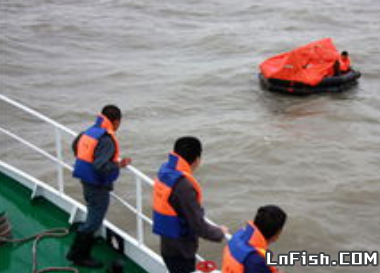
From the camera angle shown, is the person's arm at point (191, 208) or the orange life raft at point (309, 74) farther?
the orange life raft at point (309, 74)

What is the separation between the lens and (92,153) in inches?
162

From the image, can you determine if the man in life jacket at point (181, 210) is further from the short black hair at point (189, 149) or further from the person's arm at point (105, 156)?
A: the person's arm at point (105, 156)


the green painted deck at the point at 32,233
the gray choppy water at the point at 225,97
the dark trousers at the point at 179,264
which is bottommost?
the gray choppy water at the point at 225,97

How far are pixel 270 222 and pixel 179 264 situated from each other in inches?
32.6

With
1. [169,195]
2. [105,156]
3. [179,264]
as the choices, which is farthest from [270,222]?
[105,156]

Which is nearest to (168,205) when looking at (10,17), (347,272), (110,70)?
(347,272)

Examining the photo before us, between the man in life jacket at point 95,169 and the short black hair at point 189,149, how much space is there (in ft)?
2.49

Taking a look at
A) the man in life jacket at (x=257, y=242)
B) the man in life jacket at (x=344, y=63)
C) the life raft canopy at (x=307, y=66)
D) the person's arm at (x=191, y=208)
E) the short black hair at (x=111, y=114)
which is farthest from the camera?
the man in life jacket at (x=344, y=63)

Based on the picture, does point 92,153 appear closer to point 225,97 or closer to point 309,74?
point 225,97

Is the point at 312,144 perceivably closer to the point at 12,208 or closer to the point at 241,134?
the point at 241,134

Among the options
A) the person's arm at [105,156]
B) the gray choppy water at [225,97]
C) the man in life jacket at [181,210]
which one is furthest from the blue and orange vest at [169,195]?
the gray choppy water at [225,97]

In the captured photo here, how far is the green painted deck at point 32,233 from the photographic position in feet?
14.7

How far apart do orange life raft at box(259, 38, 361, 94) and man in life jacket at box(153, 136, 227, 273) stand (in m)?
13.3

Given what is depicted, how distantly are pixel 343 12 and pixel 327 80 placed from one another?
14343 mm
